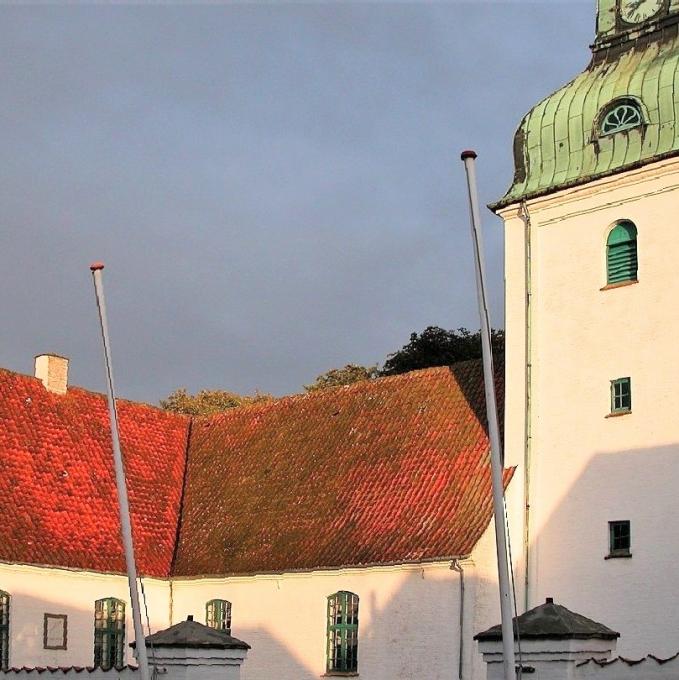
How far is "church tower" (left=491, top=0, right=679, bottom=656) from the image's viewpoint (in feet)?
72.7

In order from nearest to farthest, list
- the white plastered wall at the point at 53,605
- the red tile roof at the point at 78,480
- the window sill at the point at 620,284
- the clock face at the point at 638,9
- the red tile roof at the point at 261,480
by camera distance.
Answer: the window sill at the point at 620,284
the clock face at the point at 638,9
the red tile roof at the point at 261,480
the white plastered wall at the point at 53,605
the red tile roof at the point at 78,480

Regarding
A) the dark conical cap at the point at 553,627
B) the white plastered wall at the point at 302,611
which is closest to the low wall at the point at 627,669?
the dark conical cap at the point at 553,627

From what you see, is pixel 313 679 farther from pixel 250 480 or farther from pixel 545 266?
pixel 545 266

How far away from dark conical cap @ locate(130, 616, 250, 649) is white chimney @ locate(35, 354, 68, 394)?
602 inches

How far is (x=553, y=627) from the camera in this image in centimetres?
1346

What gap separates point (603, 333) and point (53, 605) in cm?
1166

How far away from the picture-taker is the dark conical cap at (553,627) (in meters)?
13.3

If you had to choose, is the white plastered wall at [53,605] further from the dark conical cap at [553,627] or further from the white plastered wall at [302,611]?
the dark conical cap at [553,627]

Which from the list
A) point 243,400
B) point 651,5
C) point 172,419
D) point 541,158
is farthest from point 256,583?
point 243,400

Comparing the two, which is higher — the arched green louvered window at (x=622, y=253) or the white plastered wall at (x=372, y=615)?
the arched green louvered window at (x=622, y=253)

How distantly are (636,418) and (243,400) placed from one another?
84.1ft

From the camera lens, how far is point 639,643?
21500 millimetres

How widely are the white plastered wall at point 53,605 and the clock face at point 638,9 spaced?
574 inches

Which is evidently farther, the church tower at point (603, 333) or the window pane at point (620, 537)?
the window pane at point (620, 537)
